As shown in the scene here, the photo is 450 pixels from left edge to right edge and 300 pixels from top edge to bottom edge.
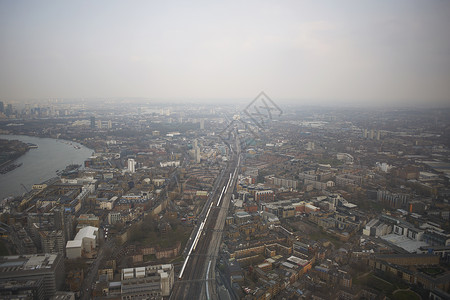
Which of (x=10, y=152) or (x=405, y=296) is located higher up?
(x=10, y=152)

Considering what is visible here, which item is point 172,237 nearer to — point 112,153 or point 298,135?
point 112,153

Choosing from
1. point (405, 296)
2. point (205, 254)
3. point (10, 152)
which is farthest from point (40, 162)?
point (405, 296)

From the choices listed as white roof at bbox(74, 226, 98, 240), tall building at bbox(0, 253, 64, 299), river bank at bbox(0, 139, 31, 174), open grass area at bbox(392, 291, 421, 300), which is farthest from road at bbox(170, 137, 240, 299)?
river bank at bbox(0, 139, 31, 174)

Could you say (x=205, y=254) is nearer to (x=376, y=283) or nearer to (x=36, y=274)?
(x=36, y=274)

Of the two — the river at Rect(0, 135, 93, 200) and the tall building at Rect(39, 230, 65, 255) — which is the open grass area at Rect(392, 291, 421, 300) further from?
the river at Rect(0, 135, 93, 200)

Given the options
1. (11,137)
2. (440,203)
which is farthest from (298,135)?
(11,137)

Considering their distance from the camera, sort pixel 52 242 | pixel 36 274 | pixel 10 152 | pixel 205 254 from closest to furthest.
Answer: pixel 36 274 < pixel 52 242 < pixel 205 254 < pixel 10 152
